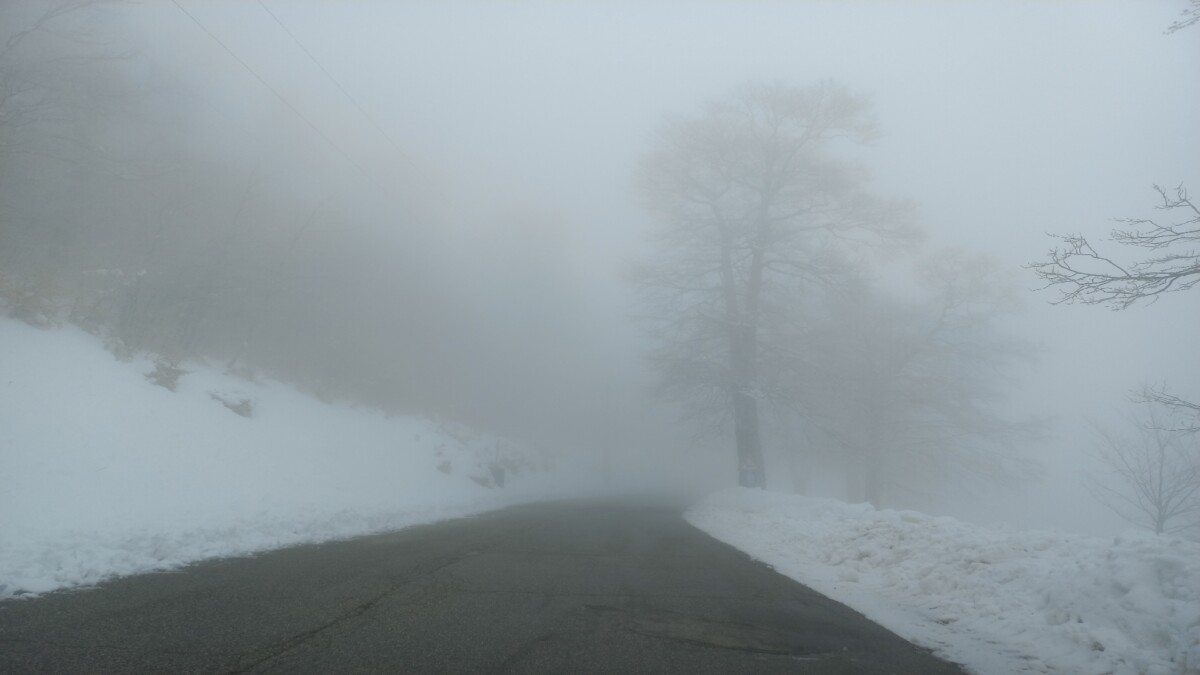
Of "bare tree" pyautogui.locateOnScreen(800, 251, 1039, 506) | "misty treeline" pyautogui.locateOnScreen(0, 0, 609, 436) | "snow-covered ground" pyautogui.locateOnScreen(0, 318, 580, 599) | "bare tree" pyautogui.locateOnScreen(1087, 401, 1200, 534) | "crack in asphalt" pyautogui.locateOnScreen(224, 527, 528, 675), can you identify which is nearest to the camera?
"crack in asphalt" pyautogui.locateOnScreen(224, 527, 528, 675)

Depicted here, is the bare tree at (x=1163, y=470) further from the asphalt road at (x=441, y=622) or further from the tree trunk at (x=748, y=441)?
the asphalt road at (x=441, y=622)

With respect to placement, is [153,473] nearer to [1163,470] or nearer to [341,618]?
[341,618]

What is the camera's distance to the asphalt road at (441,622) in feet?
12.3

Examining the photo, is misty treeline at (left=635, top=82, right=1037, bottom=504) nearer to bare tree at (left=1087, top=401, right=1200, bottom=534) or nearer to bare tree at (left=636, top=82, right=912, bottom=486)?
bare tree at (left=636, top=82, right=912, bottom=486)

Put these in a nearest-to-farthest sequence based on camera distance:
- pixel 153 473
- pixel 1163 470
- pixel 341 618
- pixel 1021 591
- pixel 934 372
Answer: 1. pixel 341 618
2. pixel 1021 591
3. pixel 153 473
4. pixel 1163 470
5. pixel 934 372

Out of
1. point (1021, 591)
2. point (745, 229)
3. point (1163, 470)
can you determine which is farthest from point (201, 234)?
point (1163, 470)

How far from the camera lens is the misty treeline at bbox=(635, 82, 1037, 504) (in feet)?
65.7

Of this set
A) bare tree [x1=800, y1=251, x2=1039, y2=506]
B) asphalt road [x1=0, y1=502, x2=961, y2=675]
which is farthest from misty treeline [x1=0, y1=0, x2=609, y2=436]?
bare tree [x1=800, y1=251, x2=1039, y2=506]

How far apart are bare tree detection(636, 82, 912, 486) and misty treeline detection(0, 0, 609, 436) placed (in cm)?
1340

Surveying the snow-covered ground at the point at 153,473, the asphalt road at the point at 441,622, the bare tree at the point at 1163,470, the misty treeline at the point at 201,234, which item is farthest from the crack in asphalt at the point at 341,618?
the bare tree at the point at 1163,470

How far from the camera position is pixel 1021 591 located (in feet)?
19.0

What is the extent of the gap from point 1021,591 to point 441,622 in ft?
17.4

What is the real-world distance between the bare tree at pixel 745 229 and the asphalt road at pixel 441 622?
12.9 meters

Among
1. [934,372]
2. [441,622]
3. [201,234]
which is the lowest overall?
[441,622]
